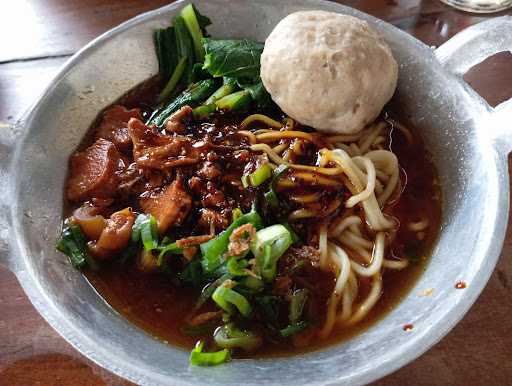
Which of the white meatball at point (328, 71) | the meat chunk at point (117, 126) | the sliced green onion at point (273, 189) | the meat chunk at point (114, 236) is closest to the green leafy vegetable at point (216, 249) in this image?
the sliced green onion at point (273, 189)

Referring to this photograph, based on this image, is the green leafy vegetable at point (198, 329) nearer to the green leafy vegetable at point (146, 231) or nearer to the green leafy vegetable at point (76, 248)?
the green leafy vegetable at point (146, 231)

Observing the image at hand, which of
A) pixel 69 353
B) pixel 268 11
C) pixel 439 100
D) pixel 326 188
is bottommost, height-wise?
pixel 69 353

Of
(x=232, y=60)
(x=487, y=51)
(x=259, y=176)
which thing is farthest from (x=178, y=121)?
(x=487, y=51)

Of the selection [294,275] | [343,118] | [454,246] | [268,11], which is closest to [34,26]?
[268,11]

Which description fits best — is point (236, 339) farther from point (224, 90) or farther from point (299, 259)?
point (224, 90)

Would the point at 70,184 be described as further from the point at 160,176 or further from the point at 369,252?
the point at 369,252

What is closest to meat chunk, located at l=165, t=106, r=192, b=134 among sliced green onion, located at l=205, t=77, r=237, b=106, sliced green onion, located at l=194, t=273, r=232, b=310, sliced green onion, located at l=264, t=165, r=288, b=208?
sliced green onion, located at l=205, t=77, r=237, b=106
